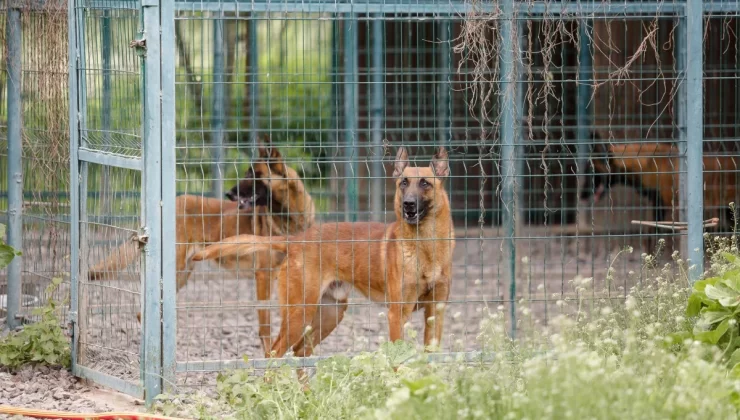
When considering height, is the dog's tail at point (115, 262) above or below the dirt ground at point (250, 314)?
above

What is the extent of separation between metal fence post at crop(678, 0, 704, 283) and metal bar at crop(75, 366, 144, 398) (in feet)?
10.1

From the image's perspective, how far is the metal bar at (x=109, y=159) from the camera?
5.00 meters

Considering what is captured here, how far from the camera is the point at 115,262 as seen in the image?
17.7 feet

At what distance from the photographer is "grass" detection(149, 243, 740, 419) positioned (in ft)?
10.0

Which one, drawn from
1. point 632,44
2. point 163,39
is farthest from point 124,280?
point 632,44

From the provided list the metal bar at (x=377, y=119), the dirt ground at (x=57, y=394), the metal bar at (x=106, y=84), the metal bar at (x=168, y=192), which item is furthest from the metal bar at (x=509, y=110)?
the metal bar at (x=377, y=119)

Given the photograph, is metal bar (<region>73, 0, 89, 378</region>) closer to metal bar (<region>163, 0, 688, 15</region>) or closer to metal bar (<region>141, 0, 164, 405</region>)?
metal bar (<region>163, 0, 688, 15</region>)

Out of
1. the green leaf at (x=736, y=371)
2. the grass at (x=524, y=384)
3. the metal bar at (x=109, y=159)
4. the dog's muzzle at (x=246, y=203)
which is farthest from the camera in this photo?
the dog's muzzle at (x=246, y=203)

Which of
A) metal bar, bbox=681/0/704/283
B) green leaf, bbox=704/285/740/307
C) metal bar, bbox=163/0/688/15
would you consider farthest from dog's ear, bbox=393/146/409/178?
green leaf, bbox=704/285/740/307

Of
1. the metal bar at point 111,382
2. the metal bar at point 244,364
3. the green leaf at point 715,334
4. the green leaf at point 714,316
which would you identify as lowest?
the metal bar at point 111,382

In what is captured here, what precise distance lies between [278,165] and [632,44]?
19.8 feet

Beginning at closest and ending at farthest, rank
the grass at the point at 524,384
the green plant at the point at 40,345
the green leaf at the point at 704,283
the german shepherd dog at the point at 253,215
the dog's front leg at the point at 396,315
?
the grass at the point at 524,384, the green leaf at the point at 704,283, the green plant at the point at 40,345, the dog's front leg at the point at 396,315, the german shepherd dog at the point at 253,215

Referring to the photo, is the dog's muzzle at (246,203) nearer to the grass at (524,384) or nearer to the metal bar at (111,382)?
the metal bar at (111,382)

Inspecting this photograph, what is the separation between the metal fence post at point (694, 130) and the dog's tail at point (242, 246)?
7.74 ft
